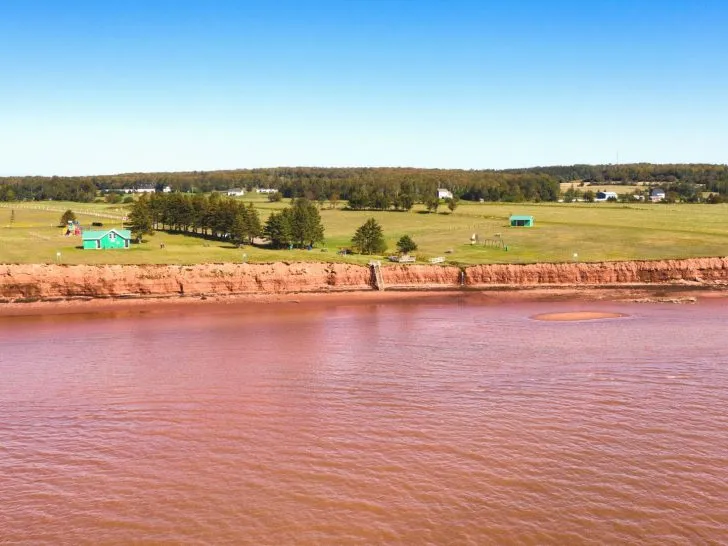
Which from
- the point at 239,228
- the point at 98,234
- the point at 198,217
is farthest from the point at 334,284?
the point at 198,217

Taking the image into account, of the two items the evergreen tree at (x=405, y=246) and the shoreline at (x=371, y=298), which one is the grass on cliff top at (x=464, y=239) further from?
the shoreline at (x=371, y=298)

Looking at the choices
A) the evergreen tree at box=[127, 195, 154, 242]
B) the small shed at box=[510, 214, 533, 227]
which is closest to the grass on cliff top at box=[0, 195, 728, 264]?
the small shed at box=[510, 214, 533, 227]

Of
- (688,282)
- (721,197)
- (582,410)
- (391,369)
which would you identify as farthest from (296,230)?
(721,197)

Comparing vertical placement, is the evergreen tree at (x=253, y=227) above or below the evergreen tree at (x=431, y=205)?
below

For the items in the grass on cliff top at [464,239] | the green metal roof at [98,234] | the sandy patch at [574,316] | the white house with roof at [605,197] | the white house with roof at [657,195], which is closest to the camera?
the sandy patch at [574,316]

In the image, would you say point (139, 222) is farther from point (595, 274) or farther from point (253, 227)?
point (595, 274)

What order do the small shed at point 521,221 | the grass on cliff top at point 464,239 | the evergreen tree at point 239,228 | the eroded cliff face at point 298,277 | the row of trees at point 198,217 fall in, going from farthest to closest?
1. the small shed at point 521,221
2. the row of trees at point 198,217
3. the evergreen tree at point 239,228
4. the grass on cliff top at point 464,239
5. the eroded cliff face at point 298,277

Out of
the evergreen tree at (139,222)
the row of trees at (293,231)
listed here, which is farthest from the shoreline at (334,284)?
the evergreen tree at (139,222)
